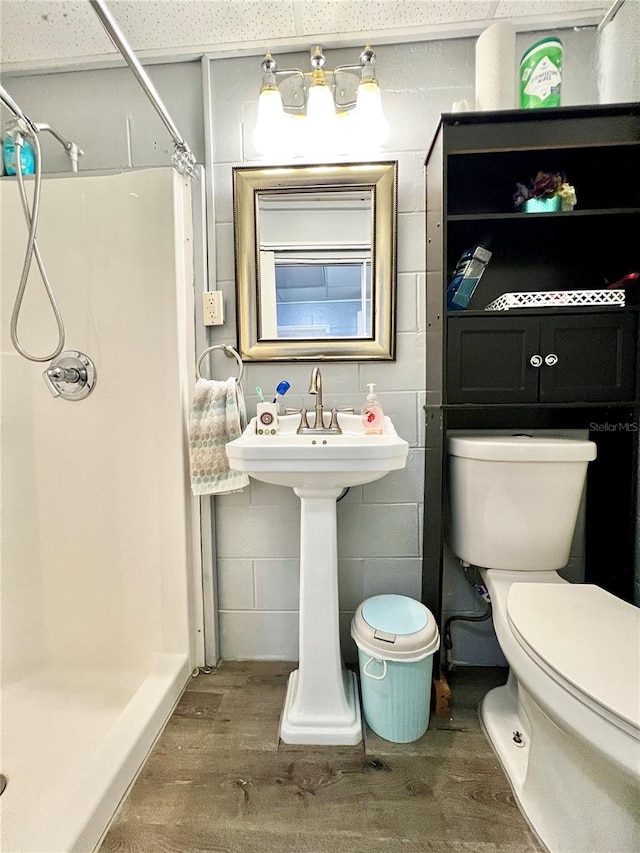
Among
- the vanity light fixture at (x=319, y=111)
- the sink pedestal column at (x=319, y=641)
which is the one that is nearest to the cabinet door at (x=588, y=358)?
the sink pedestal column at (x=319, y=641)

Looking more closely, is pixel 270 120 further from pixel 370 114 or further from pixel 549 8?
pixel 549 8

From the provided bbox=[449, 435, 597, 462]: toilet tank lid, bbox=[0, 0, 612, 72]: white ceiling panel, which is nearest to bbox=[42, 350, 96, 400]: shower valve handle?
bbox=[0, 0, 612, 72]: white ceiling panel

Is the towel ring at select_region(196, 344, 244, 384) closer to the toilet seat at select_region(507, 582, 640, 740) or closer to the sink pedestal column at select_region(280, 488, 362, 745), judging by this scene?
the sink pedestal column at select_region(280, 488, 362, 745)

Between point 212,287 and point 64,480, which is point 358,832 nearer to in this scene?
point 64,480

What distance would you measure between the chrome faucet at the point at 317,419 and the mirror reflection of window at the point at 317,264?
220 millimetres

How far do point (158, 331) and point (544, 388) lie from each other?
1195 mm

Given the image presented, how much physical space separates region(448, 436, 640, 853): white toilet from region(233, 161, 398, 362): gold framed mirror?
1.77ft

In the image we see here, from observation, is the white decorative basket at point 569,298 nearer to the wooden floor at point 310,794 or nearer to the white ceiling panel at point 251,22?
the white ceiling panel at point 251,22

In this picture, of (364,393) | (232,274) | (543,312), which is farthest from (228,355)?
(543,312)

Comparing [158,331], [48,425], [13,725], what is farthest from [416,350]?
[13,725]

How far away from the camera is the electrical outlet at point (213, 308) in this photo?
133 centimetres

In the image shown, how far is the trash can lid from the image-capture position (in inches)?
41.0

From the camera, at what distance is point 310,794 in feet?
3.07

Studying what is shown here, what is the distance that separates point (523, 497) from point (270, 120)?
137 centimetres
